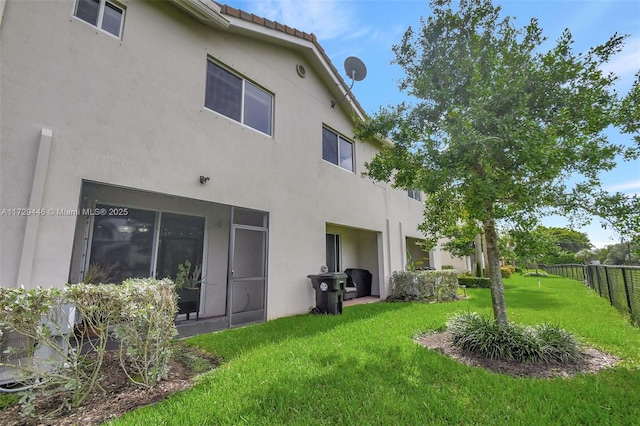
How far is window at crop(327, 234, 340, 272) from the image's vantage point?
12277mm

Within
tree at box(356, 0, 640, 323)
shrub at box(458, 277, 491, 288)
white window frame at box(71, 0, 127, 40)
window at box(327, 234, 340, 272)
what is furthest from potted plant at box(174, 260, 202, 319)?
shrub at box(458, 277, 491, 288)

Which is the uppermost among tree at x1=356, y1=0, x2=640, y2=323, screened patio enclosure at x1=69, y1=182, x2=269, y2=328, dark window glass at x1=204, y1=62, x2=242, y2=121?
dark window glass at x1=204, y1=62, x2=242, y2=121

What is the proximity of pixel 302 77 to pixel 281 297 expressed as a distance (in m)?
7.20

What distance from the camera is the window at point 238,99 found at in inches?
280

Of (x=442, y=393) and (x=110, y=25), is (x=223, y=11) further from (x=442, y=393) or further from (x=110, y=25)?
(x=442, y=393)

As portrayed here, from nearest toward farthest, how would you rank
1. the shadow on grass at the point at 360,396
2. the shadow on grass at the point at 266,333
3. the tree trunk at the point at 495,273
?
the shadow on grass at the point at 360,396 < the shadow on grass at the point at 266,333 < the tree trunk at the point at 495,273

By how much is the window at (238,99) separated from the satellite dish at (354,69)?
3782mm

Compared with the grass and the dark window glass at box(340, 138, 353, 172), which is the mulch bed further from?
the dark window glass at box(340, 138, 353, 172)

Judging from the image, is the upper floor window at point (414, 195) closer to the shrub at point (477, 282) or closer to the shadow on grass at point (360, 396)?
the shrub at point (477, 282)

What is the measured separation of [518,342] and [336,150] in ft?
27.4

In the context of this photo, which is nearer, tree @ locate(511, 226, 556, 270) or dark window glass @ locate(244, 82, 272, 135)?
tree @ locate(511, 226, 556, 270)

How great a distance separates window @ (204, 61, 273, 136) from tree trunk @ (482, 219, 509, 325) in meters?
6.11

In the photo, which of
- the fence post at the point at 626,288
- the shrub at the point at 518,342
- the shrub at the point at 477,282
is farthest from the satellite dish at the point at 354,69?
the shrub at the point at 477,282

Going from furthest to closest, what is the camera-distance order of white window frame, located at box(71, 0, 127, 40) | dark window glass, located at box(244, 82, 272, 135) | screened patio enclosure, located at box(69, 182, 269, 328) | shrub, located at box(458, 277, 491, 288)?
shrub, located at box(458, 277, 491, 288) < dark window glass, located at box(244, 82, 272, 135) < screened patio enclosure, located at box(69, 182, 269, 328) < white window frame, located at box(71, 0, 127, 40)
